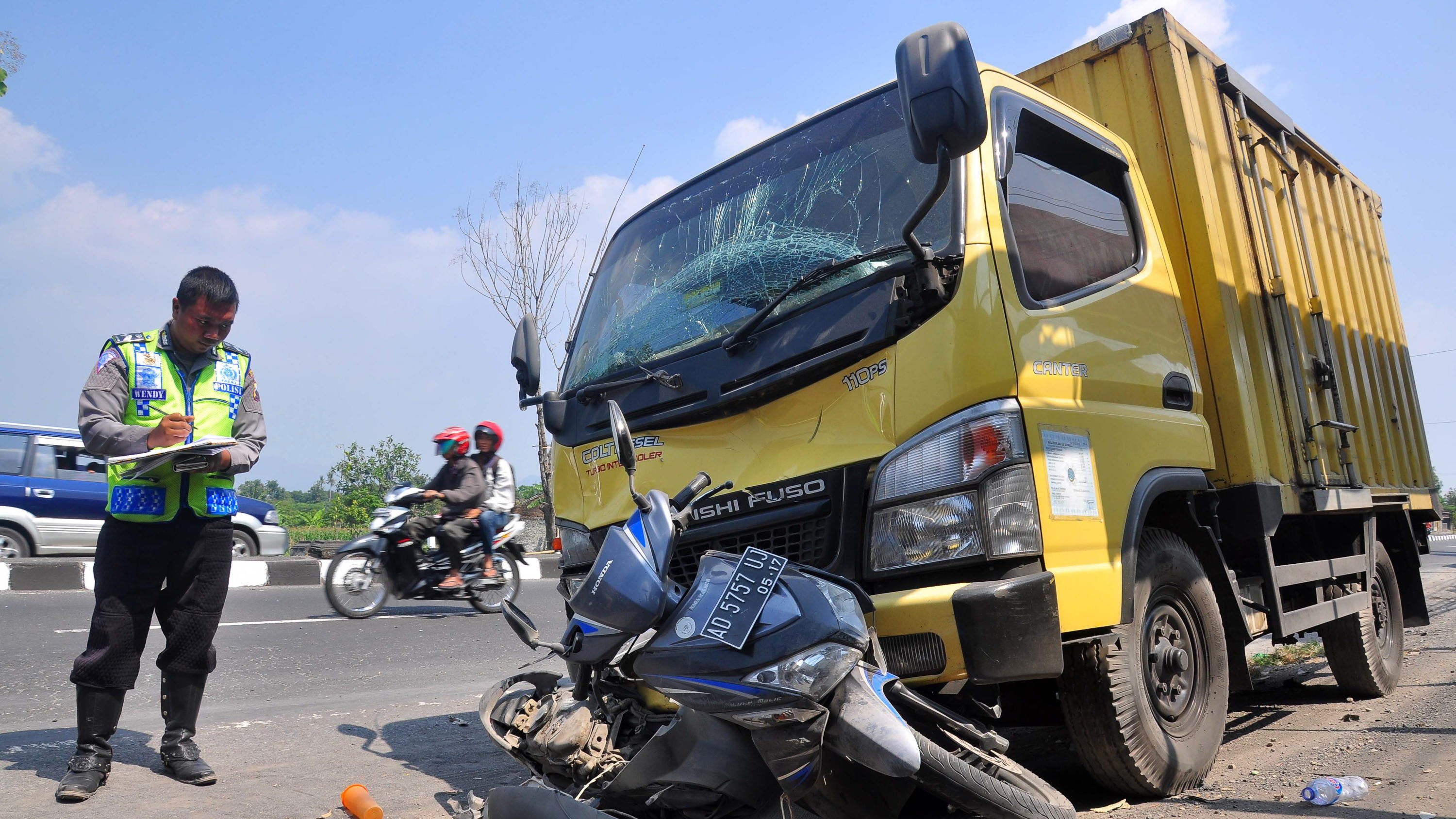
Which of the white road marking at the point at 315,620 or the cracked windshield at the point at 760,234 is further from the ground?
the cracked windshield at the point at 760,234

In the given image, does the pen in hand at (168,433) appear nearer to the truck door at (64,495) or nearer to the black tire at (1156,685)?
the black tire at (1156,685)

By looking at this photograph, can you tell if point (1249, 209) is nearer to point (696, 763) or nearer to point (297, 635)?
point (696, 763)

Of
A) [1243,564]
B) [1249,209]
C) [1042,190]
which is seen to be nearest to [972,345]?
[1042,190]

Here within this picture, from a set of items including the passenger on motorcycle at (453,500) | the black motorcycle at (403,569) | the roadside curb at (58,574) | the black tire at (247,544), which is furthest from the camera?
the black tire at (247,544)

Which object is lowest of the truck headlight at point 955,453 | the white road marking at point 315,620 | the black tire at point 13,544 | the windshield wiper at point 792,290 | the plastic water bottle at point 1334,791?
the plastic water bottle at point 1334,791

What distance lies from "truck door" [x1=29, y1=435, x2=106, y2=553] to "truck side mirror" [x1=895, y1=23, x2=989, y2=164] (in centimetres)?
1180

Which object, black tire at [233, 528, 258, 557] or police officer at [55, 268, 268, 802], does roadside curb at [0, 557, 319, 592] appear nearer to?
black tire at [233, 528, 258, 557]

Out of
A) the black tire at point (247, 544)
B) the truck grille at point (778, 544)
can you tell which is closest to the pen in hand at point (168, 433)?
the truck grille at point (778, 544)

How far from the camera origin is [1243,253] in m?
4.27

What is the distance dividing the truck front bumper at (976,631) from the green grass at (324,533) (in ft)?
73.3

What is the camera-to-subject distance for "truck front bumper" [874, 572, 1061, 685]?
242 cm

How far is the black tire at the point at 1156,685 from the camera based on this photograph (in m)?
2.82

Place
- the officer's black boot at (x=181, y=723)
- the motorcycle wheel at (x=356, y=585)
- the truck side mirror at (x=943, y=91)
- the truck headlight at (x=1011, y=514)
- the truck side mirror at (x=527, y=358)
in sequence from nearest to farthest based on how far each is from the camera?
the truck side mirror at (x=943, y=91) < the truck headlight at (x=1011, y=514) < the officer's black boot at (x=181, y=723) < the truck side mirror at (x=527, y=358) < the motorcycle wheel at (x=356, y=585)

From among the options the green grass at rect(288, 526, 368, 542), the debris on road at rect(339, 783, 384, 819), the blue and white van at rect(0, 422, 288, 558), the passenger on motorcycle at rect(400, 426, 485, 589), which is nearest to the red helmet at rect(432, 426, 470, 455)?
the passenger on motorcycle at rect(400, 426, 485, 589)
